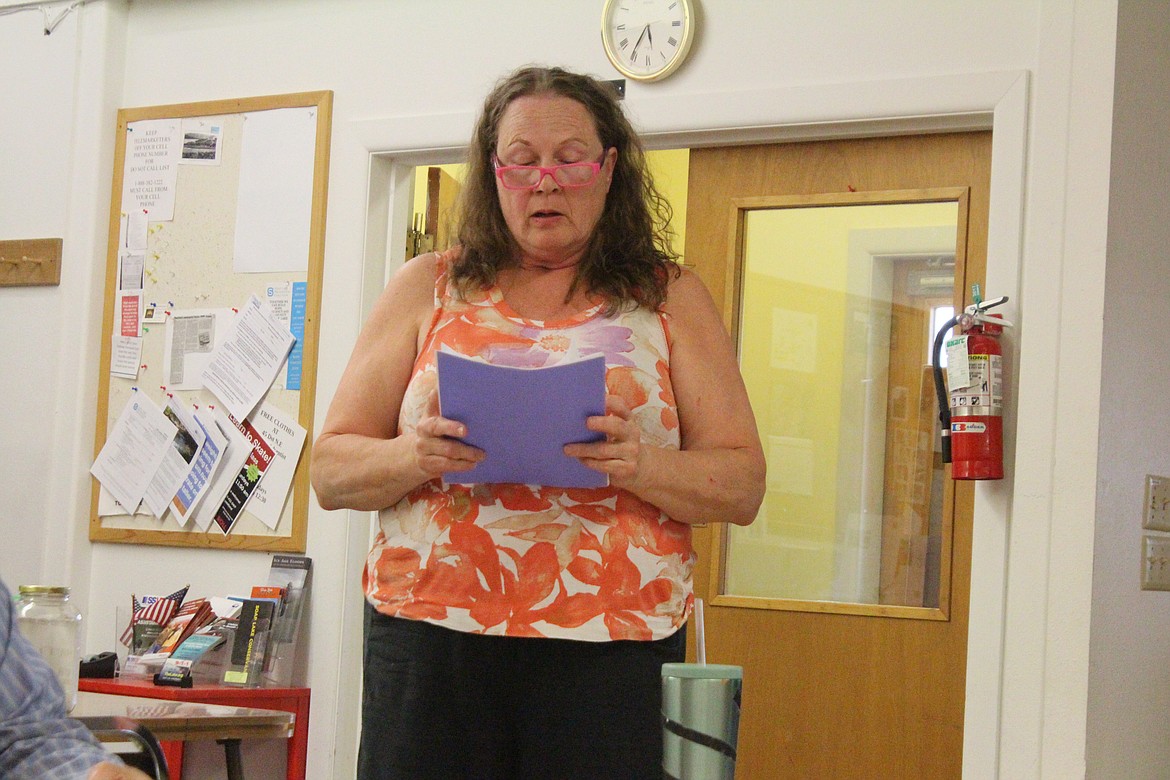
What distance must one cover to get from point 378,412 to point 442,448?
0.23m

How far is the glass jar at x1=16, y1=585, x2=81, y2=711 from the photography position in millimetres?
1409

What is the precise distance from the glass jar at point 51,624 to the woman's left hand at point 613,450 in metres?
0.66

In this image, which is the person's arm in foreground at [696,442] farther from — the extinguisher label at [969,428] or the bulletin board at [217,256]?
the bulletin board at [217,256]

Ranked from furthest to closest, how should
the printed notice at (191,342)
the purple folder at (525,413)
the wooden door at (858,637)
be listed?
the printed notice at (191,342), the wooden door at (858,637), the purple folder at (525,413)

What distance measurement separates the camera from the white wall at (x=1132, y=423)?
242 centimetres

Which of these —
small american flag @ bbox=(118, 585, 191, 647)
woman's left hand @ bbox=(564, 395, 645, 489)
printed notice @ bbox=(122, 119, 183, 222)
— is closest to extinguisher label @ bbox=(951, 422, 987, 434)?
woman's left hand @ bbox=(564, 395, 645, 489)

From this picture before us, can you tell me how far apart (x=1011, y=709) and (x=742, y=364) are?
3.31ft

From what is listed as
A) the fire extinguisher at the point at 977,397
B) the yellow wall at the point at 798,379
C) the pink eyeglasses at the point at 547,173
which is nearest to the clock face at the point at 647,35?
the yellow wall at the point at 798,379

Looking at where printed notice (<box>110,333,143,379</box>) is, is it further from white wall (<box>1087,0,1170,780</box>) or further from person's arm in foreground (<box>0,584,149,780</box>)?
white wall (<box>1087,0,1170,780</box>)

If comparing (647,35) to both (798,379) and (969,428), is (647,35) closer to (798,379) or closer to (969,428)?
(798,379)

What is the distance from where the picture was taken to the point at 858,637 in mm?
2742

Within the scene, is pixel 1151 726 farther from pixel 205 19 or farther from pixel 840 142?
pixel 205 19

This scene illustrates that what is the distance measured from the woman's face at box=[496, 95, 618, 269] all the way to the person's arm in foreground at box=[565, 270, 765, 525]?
15 centimetres

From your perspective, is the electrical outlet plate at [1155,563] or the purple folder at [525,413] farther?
the electrical outlet plate at [1155,563]
